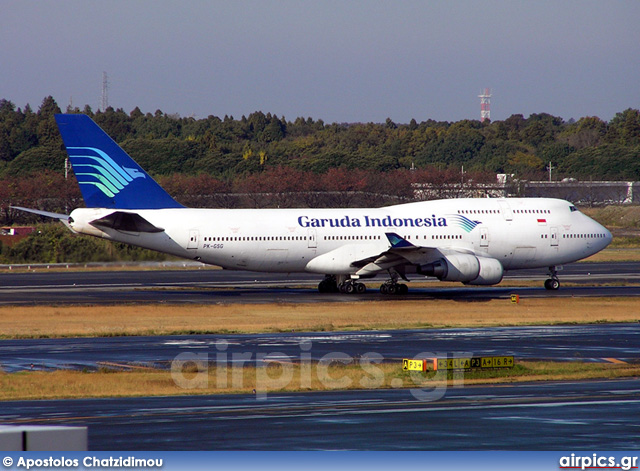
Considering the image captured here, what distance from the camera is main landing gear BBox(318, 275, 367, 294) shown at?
55.2 metres

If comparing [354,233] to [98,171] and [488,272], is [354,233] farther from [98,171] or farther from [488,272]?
[98,171]

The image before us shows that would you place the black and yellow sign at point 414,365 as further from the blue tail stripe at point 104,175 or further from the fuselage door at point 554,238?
the fuselage door at point 554,238

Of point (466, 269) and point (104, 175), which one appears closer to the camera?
point (466, 269)

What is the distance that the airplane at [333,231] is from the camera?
51781 mm

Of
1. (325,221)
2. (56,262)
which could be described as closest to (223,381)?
(325,221)

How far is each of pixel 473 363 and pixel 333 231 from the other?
91.0 feet

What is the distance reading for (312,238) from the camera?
5366cm

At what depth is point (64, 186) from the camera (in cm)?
10606

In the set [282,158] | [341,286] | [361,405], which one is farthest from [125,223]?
[282,158]

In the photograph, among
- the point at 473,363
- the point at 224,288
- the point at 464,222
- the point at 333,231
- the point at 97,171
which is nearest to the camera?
the point at 473,363

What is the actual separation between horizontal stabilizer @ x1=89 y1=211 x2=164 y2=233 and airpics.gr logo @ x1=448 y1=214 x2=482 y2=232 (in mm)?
16673

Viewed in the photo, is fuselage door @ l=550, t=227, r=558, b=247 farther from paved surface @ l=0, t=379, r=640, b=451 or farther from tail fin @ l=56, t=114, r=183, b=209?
paved surface @ l=0, t=379, r=640, b=451

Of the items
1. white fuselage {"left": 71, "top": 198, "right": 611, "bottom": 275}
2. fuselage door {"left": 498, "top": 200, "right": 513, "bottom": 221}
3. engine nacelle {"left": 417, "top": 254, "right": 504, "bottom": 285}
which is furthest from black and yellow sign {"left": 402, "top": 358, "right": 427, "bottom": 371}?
fuselage door {"left": 498, "top": 200, "right": 513, "bottom": 221}

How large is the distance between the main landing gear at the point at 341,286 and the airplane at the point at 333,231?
0.06 metres
